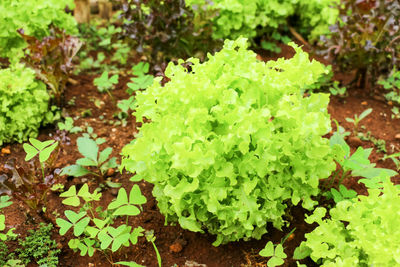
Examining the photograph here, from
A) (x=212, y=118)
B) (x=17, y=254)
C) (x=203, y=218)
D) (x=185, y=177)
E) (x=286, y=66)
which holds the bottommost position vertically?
(x=17, y=254)

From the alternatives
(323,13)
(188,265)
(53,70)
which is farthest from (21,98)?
(323,13)

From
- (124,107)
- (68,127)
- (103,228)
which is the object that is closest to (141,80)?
(124,107)

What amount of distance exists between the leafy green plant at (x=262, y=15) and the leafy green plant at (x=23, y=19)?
4.10 ft

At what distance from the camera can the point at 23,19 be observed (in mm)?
3658

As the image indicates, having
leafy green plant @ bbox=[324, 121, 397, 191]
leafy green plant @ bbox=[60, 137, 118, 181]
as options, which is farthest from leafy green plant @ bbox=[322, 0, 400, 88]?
leafy green plant @ bbox=[60, 137, 118, 181]

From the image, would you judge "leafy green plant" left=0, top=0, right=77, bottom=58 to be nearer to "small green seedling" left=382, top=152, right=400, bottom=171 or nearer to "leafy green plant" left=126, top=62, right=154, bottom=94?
"leafy green plant" left=126, top=62, right=154, bottom=94

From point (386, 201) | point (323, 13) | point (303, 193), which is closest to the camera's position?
point (386, 201)

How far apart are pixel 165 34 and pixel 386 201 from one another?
7.96 feet

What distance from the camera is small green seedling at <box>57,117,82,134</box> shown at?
3.36 m

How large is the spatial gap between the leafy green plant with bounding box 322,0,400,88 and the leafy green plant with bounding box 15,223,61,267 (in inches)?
107

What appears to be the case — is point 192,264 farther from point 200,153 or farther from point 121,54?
point 121,54

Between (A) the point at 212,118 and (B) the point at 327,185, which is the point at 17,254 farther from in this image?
(B) the point at 327,185

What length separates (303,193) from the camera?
240cm

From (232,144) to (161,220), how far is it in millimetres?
885
